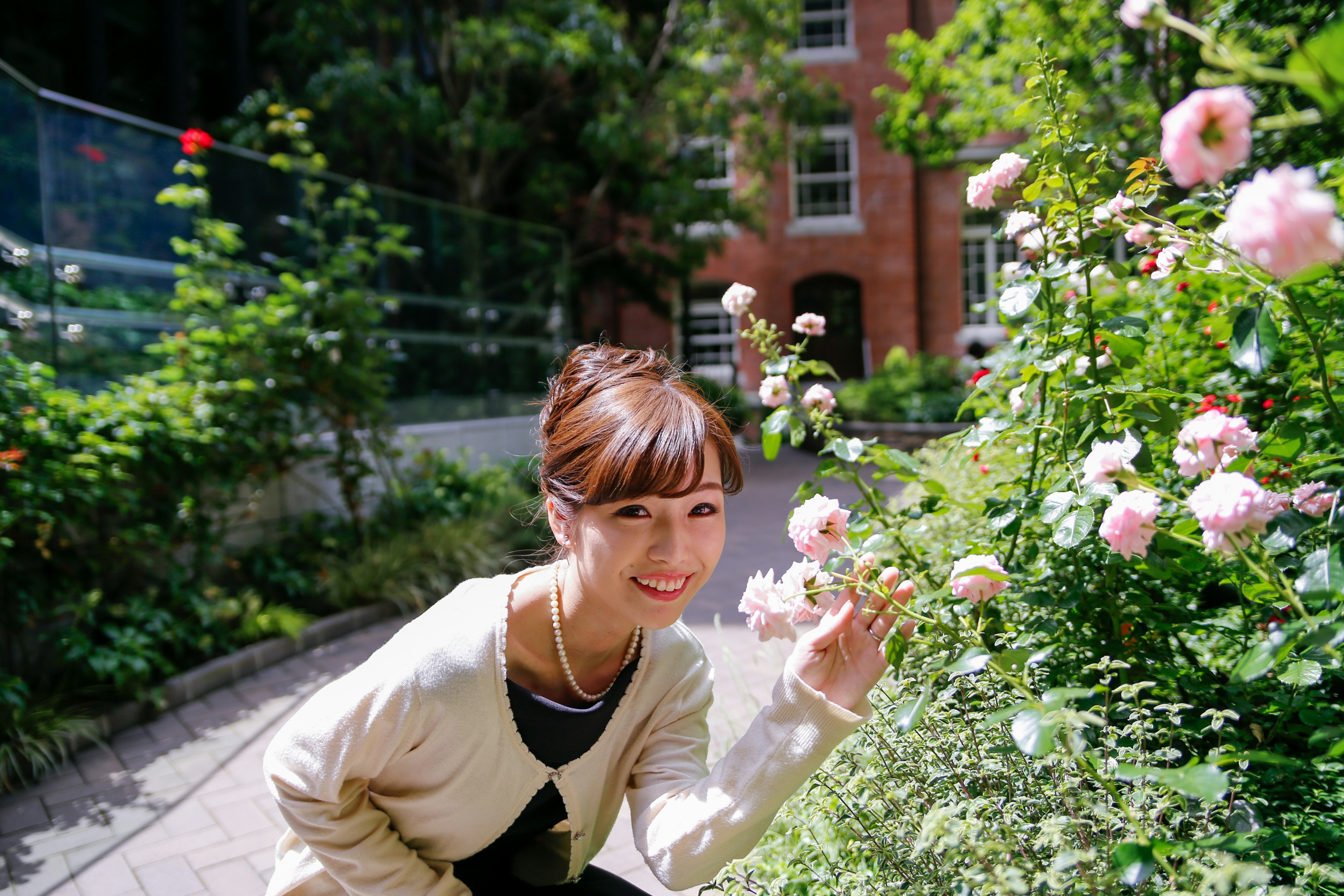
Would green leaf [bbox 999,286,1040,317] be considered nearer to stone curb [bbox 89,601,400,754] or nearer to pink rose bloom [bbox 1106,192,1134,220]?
pink rose bloom [bbox 1106,192,1134,220]

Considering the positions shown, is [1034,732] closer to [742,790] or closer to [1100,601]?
[742,790]

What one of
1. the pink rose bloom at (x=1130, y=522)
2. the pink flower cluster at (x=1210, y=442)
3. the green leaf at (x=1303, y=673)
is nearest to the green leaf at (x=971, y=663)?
the pink rose bloom at (x=1130, y=522)

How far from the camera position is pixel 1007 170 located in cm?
177

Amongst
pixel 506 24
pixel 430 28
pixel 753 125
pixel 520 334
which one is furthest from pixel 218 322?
pixel 753 125

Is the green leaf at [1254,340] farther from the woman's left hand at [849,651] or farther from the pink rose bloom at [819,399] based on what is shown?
the pink rose bloom at [819,399]

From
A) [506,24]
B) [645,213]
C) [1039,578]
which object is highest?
[506,24]

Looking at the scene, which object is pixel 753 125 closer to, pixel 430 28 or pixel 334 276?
pixel 430 28

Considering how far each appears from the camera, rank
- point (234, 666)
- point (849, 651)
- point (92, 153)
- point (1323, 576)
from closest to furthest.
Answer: point (1323, 576), point (849, 651), point (234, 666), point (92, 153)

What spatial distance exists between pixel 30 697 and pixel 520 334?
652 cm

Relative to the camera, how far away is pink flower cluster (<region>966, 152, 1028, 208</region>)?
1761 mm

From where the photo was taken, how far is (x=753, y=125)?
12.3m

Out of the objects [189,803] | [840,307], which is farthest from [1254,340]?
[840,307]

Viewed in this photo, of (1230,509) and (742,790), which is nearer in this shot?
(1230,509)

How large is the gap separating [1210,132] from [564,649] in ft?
4.72
